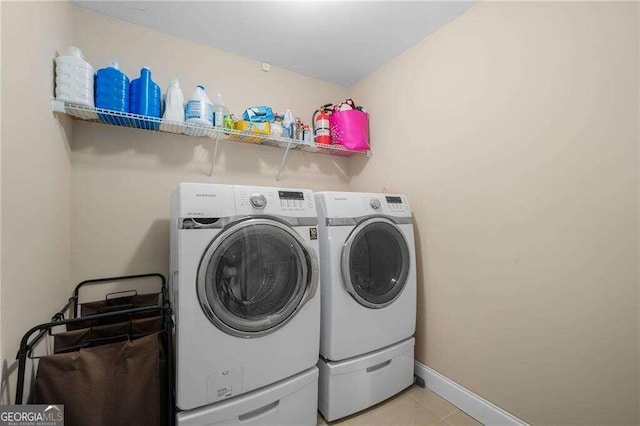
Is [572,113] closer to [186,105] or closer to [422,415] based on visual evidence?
[422,415]

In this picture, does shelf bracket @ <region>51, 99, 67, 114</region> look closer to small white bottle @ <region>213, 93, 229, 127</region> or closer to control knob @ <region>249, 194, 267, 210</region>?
small white bottle @ <region>213, 93, 229, 127</region>

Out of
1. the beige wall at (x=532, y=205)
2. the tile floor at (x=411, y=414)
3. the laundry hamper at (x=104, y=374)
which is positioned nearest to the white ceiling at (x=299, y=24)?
the beige wall at (x=532, y=205)

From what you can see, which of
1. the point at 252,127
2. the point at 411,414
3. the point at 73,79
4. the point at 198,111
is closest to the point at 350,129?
the point at 252,127

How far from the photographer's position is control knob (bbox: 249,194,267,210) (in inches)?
48.6

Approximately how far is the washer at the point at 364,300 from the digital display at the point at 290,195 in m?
0.14

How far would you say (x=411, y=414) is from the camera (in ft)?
5.00

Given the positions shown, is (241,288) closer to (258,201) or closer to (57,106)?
(258,201)

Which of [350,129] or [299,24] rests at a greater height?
[299,24]

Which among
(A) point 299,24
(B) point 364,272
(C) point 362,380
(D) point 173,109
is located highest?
(A) point 299,24

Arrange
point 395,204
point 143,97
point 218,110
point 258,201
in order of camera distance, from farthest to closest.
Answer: point 218,110
point 395,204
point 143,97
point 258,201

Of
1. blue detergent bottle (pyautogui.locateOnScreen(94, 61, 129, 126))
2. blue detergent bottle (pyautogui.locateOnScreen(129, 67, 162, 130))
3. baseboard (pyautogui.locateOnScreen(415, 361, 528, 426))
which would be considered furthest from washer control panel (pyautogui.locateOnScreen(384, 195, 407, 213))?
blue detergent bottle (pyautogui.locateOnScreen(94, 61, 129, 126))

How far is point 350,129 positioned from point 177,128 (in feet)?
4.11

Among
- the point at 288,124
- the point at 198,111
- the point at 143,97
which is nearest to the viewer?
the point at 143,97

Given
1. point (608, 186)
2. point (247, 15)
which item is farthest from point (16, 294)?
point (608, 186)
